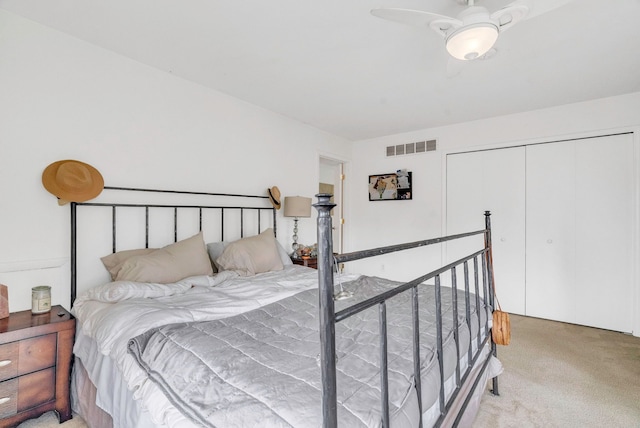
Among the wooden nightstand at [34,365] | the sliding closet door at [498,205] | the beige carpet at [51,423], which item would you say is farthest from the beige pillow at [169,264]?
the sliding closet door at [498,205]

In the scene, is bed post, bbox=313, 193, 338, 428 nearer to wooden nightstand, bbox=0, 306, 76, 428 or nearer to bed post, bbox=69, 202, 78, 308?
wooden nightstand, bbox=0, 306, 76, 428

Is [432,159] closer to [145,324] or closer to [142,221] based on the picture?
[142,221]

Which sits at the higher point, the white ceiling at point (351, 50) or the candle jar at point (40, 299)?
the white ceiling at point (351, 50)

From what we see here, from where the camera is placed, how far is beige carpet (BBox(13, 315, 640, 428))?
175 centimetres

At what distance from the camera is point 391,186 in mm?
4539

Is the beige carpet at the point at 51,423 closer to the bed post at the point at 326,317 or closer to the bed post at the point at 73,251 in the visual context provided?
the bed post at the point at 73,251

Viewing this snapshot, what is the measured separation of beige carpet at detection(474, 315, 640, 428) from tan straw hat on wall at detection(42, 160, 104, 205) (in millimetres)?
2867

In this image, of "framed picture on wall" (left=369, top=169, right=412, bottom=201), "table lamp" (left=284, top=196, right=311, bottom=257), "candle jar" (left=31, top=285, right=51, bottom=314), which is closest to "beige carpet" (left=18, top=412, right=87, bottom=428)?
"candle jar" (left=31, top=285, right=51, bottom=314)

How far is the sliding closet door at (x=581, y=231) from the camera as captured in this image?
3.06 meters

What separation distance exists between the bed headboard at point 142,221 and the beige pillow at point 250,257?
1.40ft

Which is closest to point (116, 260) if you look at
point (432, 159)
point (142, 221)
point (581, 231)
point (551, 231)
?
point (142, 221)

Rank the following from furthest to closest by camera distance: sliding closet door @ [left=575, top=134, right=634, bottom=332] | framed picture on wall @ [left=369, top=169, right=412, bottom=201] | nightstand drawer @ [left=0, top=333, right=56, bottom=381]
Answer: framed picture on wall @ [left=369, top=169, right=412, bottom=201] < sliding closet door @ [left=575, top=134, right=634, bottom=332] < nightstand drawer @ [left=0, top=333, right=56, bottom=381]

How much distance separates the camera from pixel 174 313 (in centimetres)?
→ 146

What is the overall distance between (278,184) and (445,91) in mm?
2054
